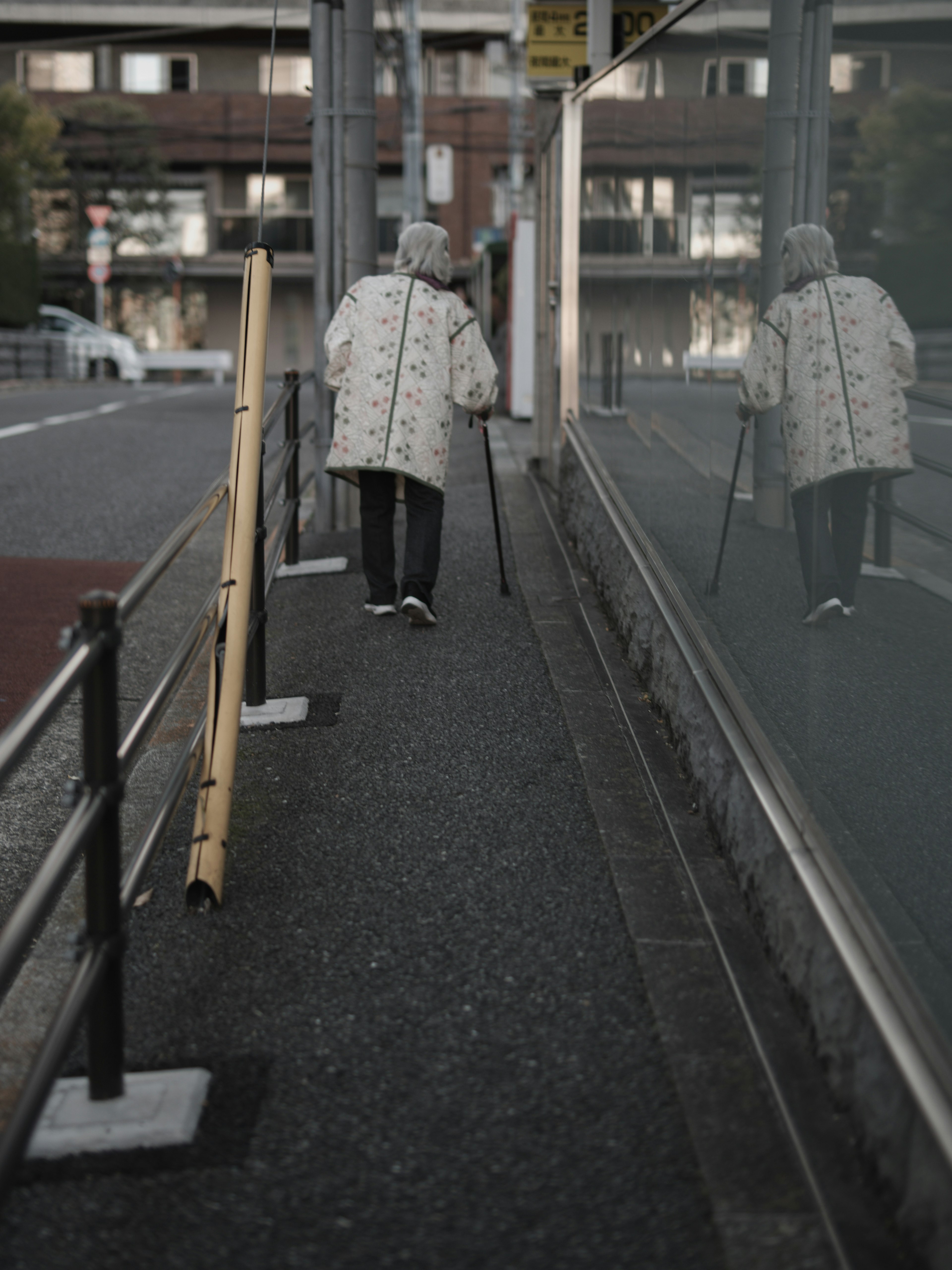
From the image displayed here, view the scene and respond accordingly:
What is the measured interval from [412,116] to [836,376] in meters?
23.1

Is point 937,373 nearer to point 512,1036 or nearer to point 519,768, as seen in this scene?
point 512,1036

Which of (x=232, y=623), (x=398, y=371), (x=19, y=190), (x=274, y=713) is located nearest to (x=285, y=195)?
(x=19, y=190)

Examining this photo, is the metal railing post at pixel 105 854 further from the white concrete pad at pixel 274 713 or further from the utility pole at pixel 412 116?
the utility pole at pixel 412 116

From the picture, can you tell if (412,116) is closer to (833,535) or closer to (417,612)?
(417,612)

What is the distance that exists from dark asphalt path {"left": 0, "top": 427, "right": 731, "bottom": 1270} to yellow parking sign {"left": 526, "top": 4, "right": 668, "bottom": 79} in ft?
21.1

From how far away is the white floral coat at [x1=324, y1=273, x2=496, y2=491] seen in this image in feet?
18.0

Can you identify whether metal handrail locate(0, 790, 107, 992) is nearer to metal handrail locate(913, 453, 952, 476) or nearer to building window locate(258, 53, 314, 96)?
metal handrail locate(913, 453, 952, 476)

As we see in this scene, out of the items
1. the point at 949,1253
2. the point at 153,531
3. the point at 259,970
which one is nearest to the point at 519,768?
the point at 259,970

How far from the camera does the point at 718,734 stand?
337 centimetres

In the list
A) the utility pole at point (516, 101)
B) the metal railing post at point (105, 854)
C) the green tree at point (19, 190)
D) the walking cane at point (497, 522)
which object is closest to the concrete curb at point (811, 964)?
the metal railing post at point (105, 854)

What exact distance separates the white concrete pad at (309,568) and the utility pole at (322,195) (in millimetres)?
747

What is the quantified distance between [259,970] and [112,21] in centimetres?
4081

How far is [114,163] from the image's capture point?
3853 cm

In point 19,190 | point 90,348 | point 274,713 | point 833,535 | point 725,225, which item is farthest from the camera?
point 90,348
